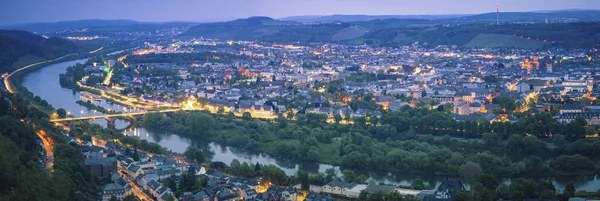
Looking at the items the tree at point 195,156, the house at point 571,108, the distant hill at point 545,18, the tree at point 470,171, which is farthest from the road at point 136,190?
the distant hill at point 545,18

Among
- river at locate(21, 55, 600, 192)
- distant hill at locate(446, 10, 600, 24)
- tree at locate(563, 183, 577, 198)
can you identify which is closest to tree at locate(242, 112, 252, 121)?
river at locate(21, 55, 600, 192)

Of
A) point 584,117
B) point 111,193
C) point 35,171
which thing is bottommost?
point 584,117

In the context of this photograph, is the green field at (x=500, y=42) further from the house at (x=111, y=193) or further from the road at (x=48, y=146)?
the house at (x=111, y=193)

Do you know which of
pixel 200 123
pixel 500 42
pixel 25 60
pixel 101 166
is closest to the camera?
pixel 101 166

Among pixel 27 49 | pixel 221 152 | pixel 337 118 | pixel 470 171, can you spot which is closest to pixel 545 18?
pixel 27 49

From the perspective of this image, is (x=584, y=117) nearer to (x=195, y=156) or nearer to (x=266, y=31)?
(x=195, y=156)

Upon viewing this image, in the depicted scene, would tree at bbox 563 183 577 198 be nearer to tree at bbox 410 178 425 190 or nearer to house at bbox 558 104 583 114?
tree at bbox 410 178 425 190
